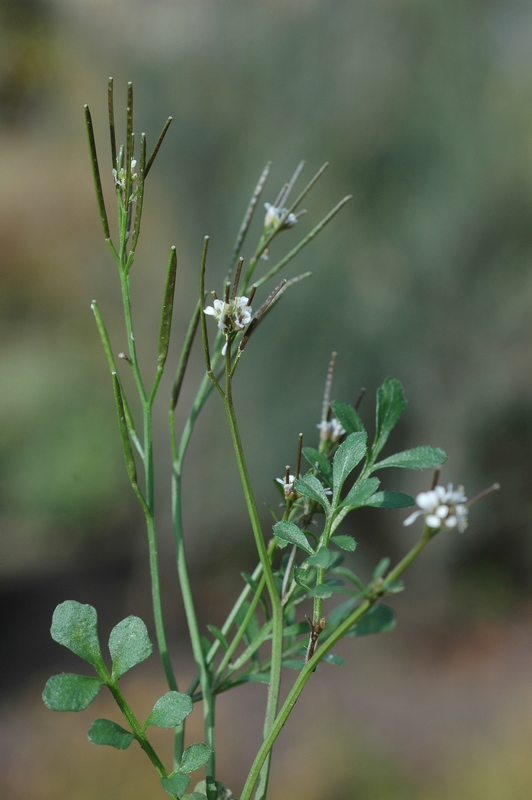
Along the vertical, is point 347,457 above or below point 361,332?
below

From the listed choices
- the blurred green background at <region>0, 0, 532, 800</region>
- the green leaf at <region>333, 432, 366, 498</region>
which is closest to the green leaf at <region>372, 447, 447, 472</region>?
the green leaf at <region>333, 432, 366, 498</region>

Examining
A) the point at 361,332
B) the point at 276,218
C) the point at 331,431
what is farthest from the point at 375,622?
the point at 361,332

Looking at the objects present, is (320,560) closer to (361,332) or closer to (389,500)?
(389,500)

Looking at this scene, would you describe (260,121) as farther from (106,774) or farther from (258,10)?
(106,774)

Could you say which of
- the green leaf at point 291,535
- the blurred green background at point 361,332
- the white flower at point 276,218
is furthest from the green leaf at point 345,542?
the blurred green background at point 361,332

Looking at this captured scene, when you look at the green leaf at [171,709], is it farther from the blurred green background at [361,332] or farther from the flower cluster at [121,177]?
the blurred green background at [361,332]

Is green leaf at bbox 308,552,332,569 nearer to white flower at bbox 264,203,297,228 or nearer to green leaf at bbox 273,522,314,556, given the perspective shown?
green leaf at bbox 273,522,314,556

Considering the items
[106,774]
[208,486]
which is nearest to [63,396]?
[208,486]
